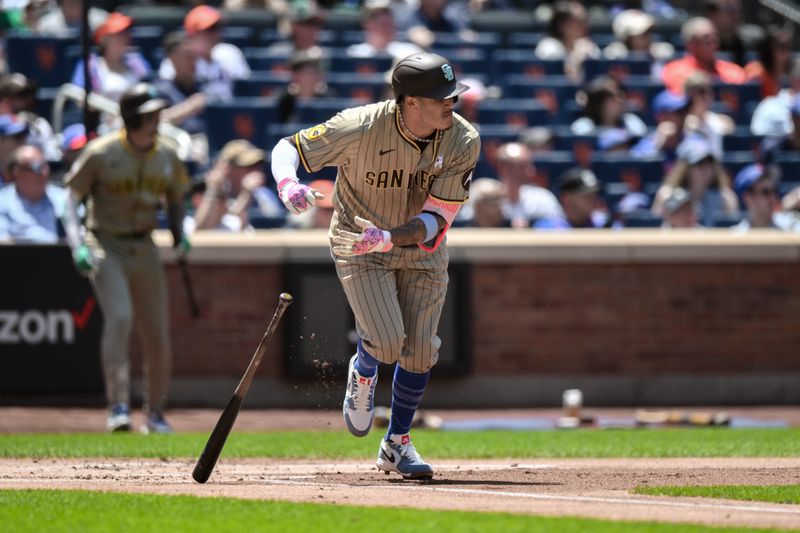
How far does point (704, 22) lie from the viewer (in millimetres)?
17391

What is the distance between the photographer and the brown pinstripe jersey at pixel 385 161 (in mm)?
7199

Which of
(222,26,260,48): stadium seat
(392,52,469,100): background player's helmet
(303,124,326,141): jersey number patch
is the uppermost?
(392,52,469,100): background player's helmet

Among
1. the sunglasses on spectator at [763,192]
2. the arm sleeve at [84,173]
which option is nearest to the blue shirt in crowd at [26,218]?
the arm sleeve at [84,173]

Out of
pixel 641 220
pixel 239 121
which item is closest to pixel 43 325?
pixel 239 121

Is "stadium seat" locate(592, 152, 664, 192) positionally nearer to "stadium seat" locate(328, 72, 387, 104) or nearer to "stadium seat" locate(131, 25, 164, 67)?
"stadium seat" locate(328, 72, 387, 104)

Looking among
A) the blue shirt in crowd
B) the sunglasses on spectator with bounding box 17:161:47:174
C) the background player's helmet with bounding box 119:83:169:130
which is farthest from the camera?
the blue shirt in crowd

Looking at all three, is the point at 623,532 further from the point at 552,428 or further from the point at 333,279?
the point at 333,279

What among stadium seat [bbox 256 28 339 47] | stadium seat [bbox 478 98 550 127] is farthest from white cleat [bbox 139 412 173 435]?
stadium seat [bbox 256 28 339 47]

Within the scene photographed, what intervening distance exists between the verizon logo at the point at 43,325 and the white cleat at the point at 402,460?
19.3ft

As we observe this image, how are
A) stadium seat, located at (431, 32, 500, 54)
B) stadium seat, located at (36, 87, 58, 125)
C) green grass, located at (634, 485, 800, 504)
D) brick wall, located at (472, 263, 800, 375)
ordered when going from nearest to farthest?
green grass, located at (634, 485, 800, 504) < brick wall, located at (472, 263, 800, 375) < stadium seat, located at (36, 87, 58, 125) < stadium seat, located at (431, 32, 500, 54)

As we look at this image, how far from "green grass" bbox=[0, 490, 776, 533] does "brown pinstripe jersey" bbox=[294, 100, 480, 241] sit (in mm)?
1748

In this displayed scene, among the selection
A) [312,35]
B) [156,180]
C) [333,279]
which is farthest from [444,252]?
[312,35]

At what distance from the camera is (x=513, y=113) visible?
52.2 ft

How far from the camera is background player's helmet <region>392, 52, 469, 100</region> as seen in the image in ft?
22.9
